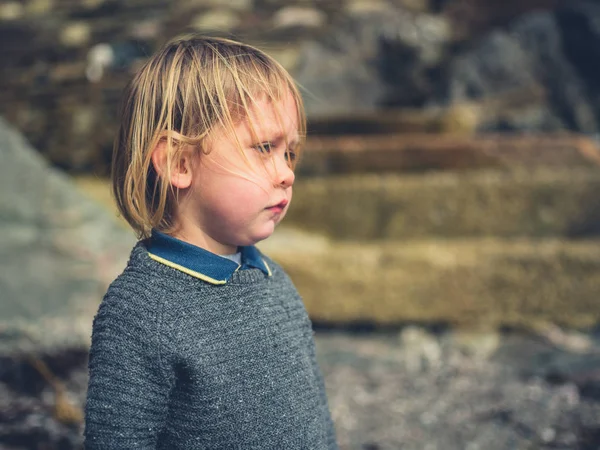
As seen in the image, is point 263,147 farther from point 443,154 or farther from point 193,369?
point 443,154

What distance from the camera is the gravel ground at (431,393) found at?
235 centimetres

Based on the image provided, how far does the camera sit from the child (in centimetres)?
108

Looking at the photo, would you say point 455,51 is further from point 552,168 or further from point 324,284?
point 324,284

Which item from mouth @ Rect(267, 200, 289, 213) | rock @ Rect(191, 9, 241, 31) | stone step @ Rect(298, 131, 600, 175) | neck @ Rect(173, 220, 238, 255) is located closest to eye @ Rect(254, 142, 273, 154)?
mouth @ Rect(267, 200, 289, 213)

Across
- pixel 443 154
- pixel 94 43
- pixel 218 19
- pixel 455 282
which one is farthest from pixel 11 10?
pixel 455 282

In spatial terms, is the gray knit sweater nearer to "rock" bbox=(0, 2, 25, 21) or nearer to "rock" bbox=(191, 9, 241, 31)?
"rock" bbox=(191, 9, 241, 31)

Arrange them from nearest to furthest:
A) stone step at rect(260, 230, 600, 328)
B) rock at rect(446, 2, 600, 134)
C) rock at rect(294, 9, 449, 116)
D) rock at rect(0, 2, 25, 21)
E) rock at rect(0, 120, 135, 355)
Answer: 1. rock at rect(0, 120, 135, 355)
2. stone step at rect(260, 230, 600, 328)
3. rock at rect(294, 9, 449, 116)
4. rock at rect(0, 2, 25, 21)
5. rock at rect(446, 2, 600, 134)

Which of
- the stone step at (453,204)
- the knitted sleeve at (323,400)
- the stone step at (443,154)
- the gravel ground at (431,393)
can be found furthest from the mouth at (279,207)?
the stone step at (443,154)

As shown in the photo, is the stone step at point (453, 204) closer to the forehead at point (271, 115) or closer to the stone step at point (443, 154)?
the stone step at point (443, 154)

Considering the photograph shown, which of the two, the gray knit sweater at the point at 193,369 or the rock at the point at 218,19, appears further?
Answer: the rock at the point at 218,19

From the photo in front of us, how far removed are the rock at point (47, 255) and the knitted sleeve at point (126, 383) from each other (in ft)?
6.25

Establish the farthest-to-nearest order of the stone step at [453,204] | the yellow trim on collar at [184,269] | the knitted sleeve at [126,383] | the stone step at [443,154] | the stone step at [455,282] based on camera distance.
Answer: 1. the stone step at [443,154]
2. the stone step at [453,204]
3. the stone step at [455,282]
4. the yellow trim on collar at [184,269]
5. the knitted sleeve at [126,383]

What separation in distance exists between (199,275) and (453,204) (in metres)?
2.32

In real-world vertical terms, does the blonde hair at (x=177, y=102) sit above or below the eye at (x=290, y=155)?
above
